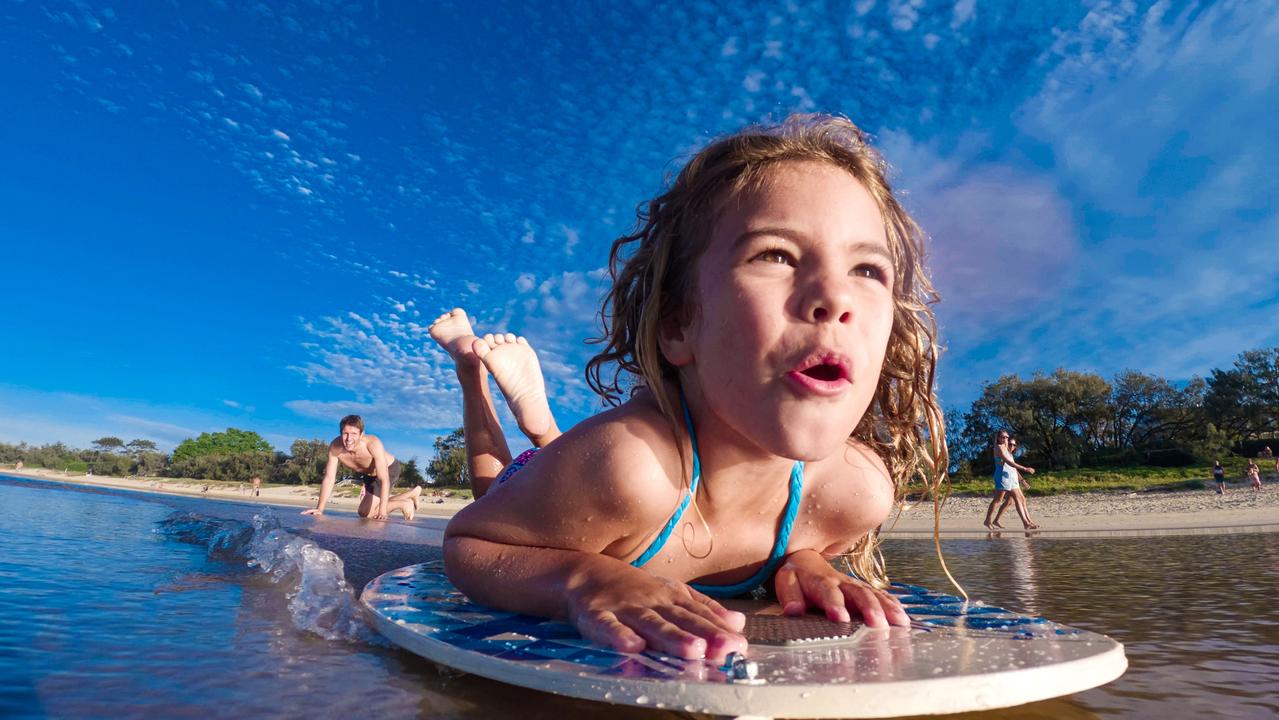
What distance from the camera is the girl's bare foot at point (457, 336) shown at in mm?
4594

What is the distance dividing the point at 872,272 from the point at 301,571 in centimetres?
239

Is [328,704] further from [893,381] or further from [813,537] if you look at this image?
[893,381]

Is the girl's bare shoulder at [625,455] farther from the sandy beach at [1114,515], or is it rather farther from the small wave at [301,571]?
the sandy beach at [1114,515]

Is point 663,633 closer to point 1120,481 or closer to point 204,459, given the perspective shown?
point 1120,481

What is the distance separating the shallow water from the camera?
1.25 meters

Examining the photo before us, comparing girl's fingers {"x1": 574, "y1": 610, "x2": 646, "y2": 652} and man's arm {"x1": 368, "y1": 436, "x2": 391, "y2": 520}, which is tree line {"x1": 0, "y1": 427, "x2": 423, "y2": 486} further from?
girl's fingers {"x1": 574, "y1": 610, "x2": 646, "y2": 652}

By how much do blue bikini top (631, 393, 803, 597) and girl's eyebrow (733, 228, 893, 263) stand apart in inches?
19.9

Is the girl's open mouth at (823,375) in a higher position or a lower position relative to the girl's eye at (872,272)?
lower

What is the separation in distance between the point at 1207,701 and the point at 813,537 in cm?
113

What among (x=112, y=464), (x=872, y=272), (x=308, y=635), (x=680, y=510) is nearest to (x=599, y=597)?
(x=680, y=510)

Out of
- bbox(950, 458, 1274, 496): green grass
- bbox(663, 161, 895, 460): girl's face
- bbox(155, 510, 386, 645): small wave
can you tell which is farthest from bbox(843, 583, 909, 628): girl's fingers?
bbox(950, 458, 1274, 496): green grass

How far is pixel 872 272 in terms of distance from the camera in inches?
75.1

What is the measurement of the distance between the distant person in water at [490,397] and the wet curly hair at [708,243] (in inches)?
68.6

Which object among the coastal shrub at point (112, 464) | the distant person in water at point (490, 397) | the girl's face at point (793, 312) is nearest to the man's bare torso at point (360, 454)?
the distant person in water at point (490, 397)
